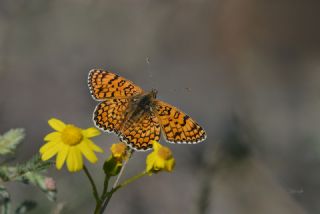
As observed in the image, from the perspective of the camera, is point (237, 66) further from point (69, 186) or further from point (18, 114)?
point (69, 186)

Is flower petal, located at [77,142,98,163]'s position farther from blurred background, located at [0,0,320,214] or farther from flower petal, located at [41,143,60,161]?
blurred background, located at [0,0,320,214]

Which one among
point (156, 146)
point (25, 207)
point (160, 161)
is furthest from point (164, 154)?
point (25, 207)

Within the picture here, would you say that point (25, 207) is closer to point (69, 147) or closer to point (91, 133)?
point (69, 147)

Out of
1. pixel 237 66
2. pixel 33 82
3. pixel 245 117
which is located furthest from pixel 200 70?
pixel 33 82

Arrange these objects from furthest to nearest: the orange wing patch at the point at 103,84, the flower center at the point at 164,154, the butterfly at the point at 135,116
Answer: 1. the orange wing patch at the point at 103,84
2. the butterfly at the point at 135,116
3. the flower center at the point at 164,154

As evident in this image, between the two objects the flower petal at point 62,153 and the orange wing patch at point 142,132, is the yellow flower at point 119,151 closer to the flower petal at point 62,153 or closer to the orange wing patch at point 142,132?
the orange wing patch at point 142,132

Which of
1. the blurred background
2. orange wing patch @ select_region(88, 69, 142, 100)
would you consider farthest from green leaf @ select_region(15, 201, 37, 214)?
the blurred background

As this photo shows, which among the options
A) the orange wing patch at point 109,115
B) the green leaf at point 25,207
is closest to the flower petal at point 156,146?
the orange wing patch at point 109,115
